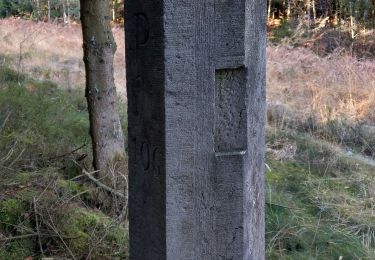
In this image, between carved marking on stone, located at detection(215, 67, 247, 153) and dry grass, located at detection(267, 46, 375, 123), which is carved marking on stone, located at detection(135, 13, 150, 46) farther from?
dry grass, located at detection(267, 46, 375, 123)

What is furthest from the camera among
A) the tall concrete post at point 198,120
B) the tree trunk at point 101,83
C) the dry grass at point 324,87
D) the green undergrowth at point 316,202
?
the dry grass at point 324,87

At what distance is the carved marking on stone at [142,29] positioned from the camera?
1907 millimetres

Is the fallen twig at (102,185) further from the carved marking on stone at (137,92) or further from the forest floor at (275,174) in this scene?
the carved marking on stone at (137,92)

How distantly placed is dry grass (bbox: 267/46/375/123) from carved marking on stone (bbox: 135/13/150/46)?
5438mm

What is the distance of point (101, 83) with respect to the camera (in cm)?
428

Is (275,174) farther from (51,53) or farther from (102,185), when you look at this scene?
(51,53)

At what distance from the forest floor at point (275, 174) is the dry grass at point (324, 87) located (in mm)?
20

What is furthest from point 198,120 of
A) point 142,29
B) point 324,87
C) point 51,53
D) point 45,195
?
point 51,53

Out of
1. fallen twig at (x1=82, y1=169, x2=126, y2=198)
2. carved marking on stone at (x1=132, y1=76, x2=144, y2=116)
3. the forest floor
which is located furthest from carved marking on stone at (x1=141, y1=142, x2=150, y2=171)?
fallen twig at (x1=82, y1=169, x2=126, y2=198)

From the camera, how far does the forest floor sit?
3.53 meters

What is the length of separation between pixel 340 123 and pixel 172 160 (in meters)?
5.45

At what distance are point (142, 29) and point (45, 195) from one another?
205 cm

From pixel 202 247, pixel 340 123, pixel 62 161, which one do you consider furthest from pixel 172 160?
pixel 340 123

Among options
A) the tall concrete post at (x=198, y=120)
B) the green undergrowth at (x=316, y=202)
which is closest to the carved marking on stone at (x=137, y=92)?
the tall concrete post at (x=198, y=120)
